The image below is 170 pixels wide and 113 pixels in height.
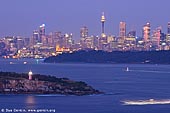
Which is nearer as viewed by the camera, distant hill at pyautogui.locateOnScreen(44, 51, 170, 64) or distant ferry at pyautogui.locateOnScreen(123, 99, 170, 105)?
distant ferry at pyautogui.locateOnScreen(123, 99, 170, 105)

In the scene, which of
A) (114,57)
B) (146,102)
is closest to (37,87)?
(146,102)

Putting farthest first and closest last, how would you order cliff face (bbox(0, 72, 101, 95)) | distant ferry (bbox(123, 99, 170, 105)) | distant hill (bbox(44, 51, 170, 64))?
distant hill (bbox(44, 51, 170, 64)) → cliff face (bbox(0, 72, 101, 95)) → distant ferry (bbox(123, 99, 170, 105))

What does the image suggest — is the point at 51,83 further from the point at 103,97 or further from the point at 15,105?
the point at 15,105

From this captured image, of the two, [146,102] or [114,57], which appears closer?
[146,102]

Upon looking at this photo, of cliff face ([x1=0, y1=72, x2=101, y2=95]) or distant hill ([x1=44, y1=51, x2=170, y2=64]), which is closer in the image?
cliff face ([x1=0, y1=72, x2=101, y2=95])

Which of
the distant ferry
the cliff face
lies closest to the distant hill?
the cliff face

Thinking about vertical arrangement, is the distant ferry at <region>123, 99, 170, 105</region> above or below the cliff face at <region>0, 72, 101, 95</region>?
below

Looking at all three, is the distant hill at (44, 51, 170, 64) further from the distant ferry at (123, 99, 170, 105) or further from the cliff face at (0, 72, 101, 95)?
the distant ferry at (123, 99, 170, 105)

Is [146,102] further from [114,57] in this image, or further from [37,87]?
[114,57]

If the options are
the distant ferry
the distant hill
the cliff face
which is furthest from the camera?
the distant hill

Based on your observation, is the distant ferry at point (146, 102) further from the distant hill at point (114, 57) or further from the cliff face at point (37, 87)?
the distant hill at point (114, 57)
